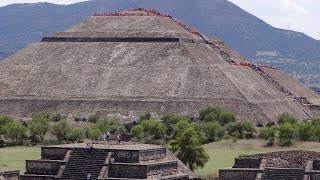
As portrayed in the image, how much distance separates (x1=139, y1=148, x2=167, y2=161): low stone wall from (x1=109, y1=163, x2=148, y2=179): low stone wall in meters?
0.67

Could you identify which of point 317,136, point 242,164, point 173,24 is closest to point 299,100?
point 173,24

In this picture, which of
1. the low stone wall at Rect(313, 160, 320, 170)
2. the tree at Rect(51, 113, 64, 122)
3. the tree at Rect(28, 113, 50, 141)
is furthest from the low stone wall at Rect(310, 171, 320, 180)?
the tree at Rect(51, 113, 64, 122)

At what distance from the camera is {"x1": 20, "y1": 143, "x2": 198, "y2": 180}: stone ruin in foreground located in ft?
190

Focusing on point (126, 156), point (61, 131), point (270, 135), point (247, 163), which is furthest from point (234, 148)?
point (126, 156)

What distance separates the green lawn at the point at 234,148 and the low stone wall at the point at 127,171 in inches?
1068

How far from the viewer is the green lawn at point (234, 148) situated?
8997cm

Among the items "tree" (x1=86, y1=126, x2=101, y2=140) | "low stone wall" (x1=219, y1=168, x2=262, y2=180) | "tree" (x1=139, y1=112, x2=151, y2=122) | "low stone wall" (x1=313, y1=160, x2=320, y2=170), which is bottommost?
"tree" (x1=139, y1=112, x2=151, y2=122)

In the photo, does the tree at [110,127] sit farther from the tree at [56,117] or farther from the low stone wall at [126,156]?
the low stone wall at [126,156]

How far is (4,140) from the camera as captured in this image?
112938mm

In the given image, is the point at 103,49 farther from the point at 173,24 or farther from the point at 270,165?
the point at 270,165

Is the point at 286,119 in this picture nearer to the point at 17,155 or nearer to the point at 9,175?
the point at 17,155

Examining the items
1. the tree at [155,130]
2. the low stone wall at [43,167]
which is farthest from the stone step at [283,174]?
the tree at [155,130]

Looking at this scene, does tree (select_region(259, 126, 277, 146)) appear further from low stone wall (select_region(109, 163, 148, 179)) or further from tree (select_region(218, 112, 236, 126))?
low stone wall (select_region(109, 163, 148, 179))

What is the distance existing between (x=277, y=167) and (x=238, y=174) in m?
1.96
